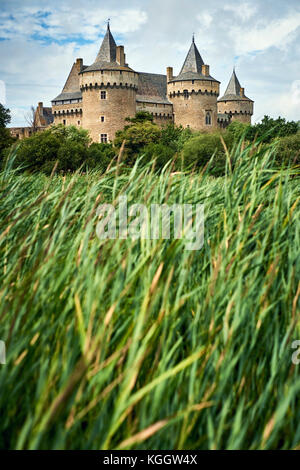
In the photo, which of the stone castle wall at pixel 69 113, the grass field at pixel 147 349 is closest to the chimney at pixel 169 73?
the stone castle wall at pixel 69 113

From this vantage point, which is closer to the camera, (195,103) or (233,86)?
(195,103)

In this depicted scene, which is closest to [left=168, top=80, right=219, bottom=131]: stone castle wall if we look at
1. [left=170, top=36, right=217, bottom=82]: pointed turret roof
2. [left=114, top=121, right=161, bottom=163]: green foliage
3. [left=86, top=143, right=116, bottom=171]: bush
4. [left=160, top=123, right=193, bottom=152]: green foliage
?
[left=170, top=36, right=217, bottom=82]: pointed turret roof

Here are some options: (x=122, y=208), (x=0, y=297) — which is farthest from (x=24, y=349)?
(x=122, y=208)

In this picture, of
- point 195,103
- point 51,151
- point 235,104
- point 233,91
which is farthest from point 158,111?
point 51,151

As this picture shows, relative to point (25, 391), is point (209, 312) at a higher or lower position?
higher

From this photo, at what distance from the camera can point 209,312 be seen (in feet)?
5.89

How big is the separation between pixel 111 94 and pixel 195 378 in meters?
50.9

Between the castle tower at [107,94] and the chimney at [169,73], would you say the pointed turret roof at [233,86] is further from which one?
the castle tower at [107,94]

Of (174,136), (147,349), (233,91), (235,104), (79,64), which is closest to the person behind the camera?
(147,349)

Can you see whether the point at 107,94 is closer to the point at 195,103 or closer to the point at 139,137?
the point at 139,137

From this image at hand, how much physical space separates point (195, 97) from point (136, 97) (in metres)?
5.85

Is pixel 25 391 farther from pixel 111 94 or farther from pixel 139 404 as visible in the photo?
pixel 111 94

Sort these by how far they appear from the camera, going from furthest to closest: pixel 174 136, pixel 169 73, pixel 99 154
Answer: pixel 169 73, pixel 174 136, pixel 99 154

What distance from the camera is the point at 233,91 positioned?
212 ft
